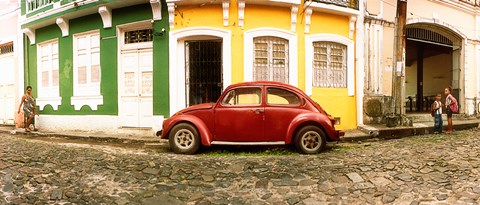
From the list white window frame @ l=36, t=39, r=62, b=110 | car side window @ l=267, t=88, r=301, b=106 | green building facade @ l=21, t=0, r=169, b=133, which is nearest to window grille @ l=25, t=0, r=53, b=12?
green building facade @ l=21, t=0, r=169, b=133

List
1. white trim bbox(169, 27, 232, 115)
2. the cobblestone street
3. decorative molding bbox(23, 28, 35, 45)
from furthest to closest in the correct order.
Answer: decorative molding bbox(23, 28, 35, 45) < white trim bbox(169, 27, 232, 115) < the cobblestone street

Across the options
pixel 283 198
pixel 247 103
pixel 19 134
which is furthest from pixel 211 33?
pixel 19 134

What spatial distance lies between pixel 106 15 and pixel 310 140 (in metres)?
7.60

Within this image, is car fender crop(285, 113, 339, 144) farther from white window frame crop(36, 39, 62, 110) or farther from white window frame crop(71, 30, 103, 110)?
white window frame crop(36, 39, 62, 110)

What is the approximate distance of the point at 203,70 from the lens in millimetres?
8406

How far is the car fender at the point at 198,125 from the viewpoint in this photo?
20.2 feet

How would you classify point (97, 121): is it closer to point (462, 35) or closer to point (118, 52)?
point (118, 52)

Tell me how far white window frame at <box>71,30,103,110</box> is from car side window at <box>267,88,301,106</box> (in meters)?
6.18

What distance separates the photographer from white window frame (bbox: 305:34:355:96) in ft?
→ 28.4

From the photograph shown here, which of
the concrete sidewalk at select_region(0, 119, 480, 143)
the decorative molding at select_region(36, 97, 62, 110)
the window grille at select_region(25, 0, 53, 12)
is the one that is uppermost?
the window grille at select_region(25, 0, 53, 12)

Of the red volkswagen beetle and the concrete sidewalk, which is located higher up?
the red volkswagen beetle

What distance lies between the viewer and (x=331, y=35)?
8.92 m

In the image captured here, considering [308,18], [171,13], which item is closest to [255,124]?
[308,18]

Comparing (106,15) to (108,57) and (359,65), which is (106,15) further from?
(359,65)
